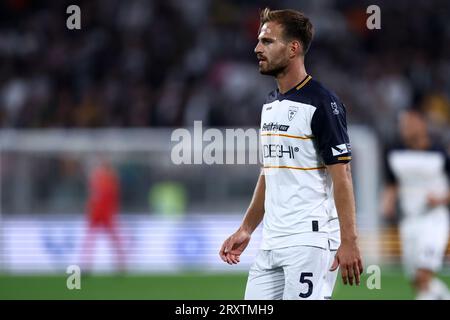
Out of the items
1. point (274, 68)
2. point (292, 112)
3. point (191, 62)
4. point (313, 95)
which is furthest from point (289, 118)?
point (191, 62)

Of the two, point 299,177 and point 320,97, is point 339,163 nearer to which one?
point 299,177

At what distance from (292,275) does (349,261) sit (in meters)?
0.38

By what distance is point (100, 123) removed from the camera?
17.8 metres

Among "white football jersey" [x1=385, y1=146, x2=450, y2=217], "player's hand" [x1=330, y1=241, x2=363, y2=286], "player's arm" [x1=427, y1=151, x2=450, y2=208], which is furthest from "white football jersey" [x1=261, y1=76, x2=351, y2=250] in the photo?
"white football jersey" [x1=385, y1=146, x2=450, y2=217]

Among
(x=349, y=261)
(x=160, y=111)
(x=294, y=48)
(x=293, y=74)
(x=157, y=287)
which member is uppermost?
(x=160, y=111)

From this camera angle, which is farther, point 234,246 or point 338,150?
point 234,246

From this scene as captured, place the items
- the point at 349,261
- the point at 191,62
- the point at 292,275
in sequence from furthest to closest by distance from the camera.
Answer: the point at 191,62, the point at 292,275, the point at 349,261

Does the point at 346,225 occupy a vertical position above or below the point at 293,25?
below

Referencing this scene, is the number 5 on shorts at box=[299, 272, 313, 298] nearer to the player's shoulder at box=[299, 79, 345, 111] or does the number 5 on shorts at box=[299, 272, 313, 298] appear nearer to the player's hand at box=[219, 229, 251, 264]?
the player's hand at box=[219, 229, 251, 264]

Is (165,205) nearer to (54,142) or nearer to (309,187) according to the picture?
(54,142)

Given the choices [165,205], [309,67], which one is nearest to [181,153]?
[165,205]

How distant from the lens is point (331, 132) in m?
5.43

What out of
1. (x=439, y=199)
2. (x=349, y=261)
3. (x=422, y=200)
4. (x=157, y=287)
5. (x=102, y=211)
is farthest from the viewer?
(x=102, y=211)

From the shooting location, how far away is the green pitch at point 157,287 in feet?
38.6
